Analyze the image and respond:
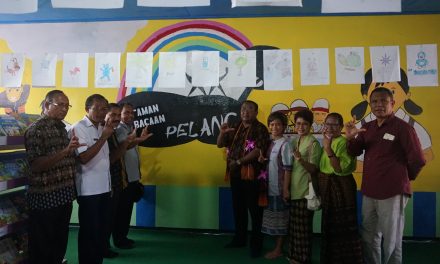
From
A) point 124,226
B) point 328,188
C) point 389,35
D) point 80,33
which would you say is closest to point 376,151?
point 328,188

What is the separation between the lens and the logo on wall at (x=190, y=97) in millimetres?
4055

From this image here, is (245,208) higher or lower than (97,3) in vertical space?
lower

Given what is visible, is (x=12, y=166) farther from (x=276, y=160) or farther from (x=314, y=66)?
(x=314, y=66)

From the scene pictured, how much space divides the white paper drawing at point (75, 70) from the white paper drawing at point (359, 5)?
120 inches

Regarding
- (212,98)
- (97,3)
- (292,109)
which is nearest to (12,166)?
(97,3)

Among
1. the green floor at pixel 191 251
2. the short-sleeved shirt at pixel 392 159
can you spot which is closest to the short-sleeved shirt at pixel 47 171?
the green floor at pixel 191 251

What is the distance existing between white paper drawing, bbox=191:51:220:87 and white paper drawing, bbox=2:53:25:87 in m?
2.36

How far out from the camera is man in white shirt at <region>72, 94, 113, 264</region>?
2508 mm

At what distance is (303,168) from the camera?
9.82ft

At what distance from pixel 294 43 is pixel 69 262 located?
3.48 meters

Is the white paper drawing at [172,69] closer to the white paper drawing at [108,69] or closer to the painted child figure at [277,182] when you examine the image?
the white paper drawing at [108,69]

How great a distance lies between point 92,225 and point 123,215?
1.05 m

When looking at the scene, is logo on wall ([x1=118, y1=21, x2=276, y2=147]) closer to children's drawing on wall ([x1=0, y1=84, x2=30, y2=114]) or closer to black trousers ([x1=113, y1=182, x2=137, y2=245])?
black trousers ([x1=113, y1=182, x2=137, y2=245])

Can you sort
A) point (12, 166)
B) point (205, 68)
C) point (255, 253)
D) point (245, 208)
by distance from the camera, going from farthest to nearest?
point (205, 68)
point (245, 208)
point (255, 253)
point (12, 166)
